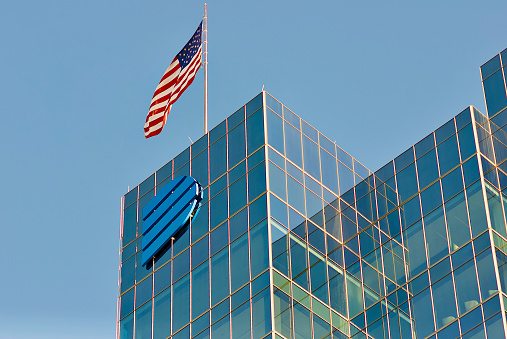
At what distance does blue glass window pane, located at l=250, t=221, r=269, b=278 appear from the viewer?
63562 millimetres

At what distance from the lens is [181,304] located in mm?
67250

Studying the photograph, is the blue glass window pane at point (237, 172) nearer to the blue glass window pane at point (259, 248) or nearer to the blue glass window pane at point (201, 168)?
the blue glass window pane at point (201, 168)

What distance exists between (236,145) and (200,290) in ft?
28.1

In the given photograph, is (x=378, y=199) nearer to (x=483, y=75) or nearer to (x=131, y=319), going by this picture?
(x=483, y=75)

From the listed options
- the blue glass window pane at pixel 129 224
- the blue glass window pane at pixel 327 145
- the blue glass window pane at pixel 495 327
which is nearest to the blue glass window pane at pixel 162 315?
the blue glass window pane at pixel 129 224

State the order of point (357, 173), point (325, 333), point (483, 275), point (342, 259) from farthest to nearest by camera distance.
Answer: point (357, 173), point (342, 259), point (325, 333), point (483, 275)

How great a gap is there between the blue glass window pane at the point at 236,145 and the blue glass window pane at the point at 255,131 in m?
0.43

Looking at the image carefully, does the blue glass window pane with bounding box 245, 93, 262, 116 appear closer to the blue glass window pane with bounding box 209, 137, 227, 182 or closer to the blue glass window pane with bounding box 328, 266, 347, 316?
the blue glass window pane with bounding box 209, 137, 227, 182

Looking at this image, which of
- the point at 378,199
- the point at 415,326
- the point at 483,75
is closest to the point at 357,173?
the point at 378,199

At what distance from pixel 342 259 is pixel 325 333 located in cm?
572

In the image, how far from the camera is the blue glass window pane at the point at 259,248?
6356cm

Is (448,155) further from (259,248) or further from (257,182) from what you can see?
(259,248)

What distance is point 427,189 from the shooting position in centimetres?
6706

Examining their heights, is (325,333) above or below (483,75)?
below
